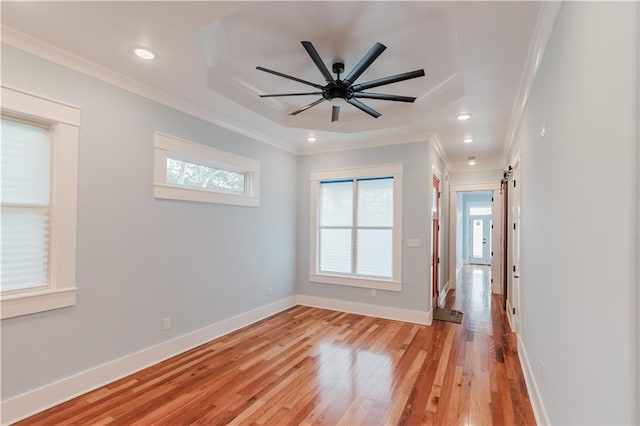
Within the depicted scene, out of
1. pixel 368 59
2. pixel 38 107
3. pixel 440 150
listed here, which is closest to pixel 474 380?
pixel 368 59

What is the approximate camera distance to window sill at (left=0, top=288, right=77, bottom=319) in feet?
7.18

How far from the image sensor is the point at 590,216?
1.28 metres

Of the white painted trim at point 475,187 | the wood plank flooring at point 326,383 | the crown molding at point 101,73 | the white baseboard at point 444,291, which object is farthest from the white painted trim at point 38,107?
the white painted trim at point 475,187

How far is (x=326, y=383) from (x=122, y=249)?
2.23m

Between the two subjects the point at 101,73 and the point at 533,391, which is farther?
the point at 101,73

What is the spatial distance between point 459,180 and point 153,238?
6226 millimetres

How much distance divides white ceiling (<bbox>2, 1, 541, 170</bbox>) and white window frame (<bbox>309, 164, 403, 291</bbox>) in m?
0.99

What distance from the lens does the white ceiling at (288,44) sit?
201 centimetres

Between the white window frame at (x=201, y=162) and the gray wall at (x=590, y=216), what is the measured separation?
10.9ft

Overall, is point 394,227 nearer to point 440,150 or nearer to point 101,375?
point 440,150

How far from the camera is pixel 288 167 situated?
210 inches

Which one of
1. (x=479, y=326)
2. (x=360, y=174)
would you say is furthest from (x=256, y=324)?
(x=479, y=326)

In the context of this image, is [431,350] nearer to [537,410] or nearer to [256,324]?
[537,410]

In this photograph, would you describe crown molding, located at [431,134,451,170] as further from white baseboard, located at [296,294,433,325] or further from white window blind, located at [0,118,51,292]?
white window blind, located at [0,118,51,292]
